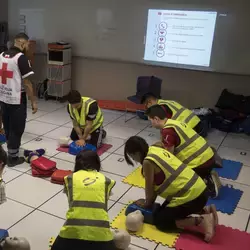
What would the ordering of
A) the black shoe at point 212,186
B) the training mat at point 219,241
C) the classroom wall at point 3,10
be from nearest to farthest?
1. the training mat at point 219,241
2. the black shoe at point 212,186
3. the classroom wall at point 3,10

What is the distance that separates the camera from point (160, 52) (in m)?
5.00

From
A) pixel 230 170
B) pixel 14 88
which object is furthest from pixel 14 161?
pixel 230 170

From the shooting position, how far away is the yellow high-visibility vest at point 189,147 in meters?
2.56

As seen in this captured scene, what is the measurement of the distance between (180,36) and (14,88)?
2.71 m

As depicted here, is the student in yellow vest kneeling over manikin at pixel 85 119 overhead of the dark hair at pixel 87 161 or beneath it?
beneath

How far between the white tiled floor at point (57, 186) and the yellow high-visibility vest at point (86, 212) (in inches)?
23.6

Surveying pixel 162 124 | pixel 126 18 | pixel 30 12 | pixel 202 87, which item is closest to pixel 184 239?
pixel 162 124

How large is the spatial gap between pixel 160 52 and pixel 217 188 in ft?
8.87

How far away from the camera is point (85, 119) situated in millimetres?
3592

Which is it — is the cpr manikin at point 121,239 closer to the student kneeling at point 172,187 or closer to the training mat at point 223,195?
the student kneeling at point 172,187

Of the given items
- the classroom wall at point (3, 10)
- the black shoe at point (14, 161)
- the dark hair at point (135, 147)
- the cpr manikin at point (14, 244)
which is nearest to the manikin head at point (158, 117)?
the dark hair at point (135, 147)

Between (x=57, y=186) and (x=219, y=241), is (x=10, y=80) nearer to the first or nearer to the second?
(x=57, y=186)

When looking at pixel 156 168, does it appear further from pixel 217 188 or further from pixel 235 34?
pixel 235 34

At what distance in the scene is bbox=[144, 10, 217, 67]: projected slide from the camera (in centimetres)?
469
